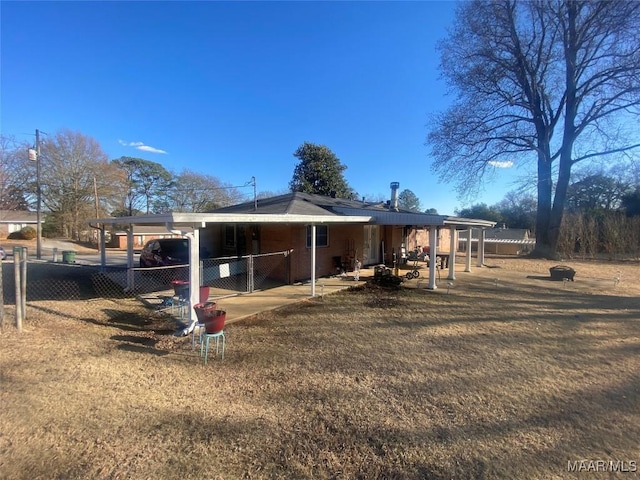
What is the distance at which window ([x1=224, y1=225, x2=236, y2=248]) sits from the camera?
12734 mm

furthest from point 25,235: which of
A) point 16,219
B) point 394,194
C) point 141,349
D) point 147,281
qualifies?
point 141,349

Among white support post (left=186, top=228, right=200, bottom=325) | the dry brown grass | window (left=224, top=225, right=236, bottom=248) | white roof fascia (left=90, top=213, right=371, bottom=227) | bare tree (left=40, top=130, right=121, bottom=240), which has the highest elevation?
bare tree (left=40, top=130, right=121, bottom=240)

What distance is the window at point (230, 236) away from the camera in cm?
1273

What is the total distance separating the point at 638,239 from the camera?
21.2 meters

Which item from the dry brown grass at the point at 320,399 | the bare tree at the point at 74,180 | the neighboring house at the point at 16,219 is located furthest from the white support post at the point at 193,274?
the neighboring house at the point at 16,219

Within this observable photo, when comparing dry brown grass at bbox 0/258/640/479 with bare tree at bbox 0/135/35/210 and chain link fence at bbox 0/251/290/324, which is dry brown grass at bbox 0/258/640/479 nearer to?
chain link fence at bbox 0/251/290/324

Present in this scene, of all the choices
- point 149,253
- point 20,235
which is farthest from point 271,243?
point 20,235

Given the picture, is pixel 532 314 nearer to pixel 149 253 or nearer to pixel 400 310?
pixel 400 310

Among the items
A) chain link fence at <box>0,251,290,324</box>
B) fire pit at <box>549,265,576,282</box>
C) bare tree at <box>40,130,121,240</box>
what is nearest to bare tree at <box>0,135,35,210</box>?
bare tree at <box>40,130,121,240</box>

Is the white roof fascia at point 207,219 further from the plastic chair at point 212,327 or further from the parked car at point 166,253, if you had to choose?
the plastic chair at point 212,327

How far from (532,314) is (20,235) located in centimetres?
4710

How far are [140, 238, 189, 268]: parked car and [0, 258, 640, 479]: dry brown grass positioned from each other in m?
4.05

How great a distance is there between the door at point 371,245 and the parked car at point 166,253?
7623mm

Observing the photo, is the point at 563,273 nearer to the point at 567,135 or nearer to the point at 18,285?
the point at 567,135
